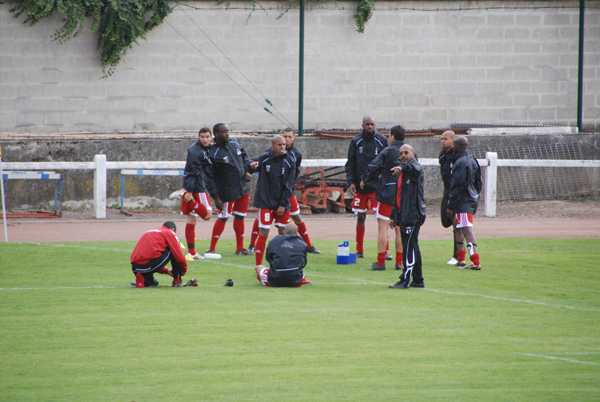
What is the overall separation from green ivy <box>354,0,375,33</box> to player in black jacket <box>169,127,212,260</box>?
1072 cm

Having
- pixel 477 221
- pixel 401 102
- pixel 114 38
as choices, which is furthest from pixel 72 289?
pixel 401 102

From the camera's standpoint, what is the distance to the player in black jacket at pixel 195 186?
10523 millimetres

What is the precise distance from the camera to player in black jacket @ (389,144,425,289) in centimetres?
831

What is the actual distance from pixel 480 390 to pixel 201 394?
204cm

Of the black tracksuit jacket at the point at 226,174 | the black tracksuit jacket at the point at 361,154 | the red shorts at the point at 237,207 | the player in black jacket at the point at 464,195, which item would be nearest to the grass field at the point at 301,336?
the player in black jacket at the point at 464,195

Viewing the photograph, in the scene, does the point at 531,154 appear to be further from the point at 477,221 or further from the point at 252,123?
the point at 252,123

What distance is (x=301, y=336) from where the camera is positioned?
613 cm

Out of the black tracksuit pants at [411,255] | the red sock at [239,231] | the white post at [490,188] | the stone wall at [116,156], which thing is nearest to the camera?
the black tracksuit pants at [411,255]

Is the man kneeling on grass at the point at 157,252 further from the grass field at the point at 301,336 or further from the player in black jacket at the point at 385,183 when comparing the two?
the player in black jacket at the point at 385,183

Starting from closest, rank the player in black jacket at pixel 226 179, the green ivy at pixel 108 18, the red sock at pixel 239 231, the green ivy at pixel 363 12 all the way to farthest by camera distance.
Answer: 1. the player in black jacket at pixel 226 179
2. the red sock at pixel 239 231
3. the green ivy at pixel 108 18
4. the green ivy at pixel 363 12

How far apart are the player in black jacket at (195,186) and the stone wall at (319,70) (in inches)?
379

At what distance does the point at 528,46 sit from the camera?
20859 mm

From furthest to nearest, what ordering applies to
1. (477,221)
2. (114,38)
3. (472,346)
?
(114,38) < (477,221) < (472,346)

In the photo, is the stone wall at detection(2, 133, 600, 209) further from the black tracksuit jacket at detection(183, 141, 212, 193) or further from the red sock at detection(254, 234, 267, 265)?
the red sock at detection(254, 234, 267, 265)
